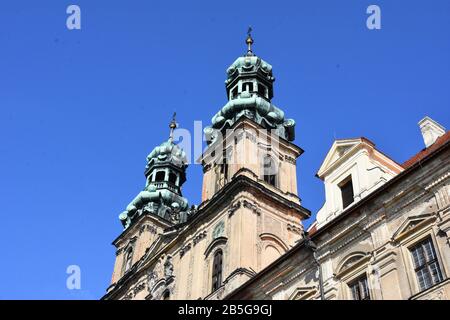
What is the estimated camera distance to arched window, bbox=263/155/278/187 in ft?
104

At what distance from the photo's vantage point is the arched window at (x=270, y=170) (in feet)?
104

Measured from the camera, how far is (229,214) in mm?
28656

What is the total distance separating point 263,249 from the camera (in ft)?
91.1

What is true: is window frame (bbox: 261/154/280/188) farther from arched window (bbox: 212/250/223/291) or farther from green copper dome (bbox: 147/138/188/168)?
green copper dome (bbox: 147/138/188/168)

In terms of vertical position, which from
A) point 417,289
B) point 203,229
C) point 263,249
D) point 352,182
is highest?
point 203,229

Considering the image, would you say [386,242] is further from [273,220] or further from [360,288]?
[273,220]

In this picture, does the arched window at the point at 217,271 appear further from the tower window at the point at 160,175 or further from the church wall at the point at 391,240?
the tower window at the point at 160,175

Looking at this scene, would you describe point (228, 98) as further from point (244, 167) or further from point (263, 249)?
point (263, 249)

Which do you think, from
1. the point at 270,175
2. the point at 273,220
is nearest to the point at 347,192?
the point at 273,220

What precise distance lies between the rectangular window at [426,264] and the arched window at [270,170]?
1681 cm

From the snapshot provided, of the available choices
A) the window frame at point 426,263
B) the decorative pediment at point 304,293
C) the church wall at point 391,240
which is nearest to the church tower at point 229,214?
the decorative pediment at point 304,293

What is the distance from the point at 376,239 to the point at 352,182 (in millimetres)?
2797
